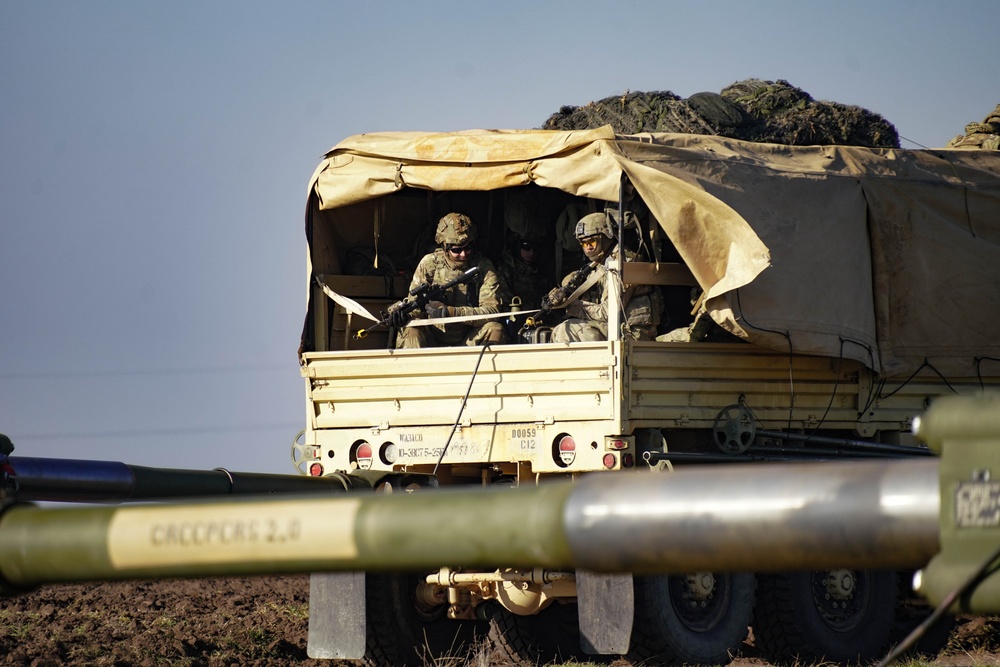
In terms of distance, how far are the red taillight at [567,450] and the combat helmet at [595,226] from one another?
1.52 m

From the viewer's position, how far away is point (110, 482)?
4625 mm

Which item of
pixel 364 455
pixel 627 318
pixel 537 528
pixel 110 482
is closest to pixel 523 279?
pixel 627 318

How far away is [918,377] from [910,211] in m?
1.12

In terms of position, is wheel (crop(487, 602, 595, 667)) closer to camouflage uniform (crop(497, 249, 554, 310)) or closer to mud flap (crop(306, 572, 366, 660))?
mud flap (crop(306, 572, 366, 660))

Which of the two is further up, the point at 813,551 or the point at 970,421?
the point at 970,421

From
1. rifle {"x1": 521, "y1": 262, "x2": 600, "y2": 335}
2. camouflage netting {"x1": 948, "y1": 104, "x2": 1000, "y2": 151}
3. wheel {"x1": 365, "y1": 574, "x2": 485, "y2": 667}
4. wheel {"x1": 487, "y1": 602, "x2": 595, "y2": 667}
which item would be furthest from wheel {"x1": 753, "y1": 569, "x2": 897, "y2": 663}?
camouflage netting {"x1": 948, "y1": 104, "x2": 1000, "y2": 151}

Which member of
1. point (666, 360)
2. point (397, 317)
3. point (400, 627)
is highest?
point (397, 317)

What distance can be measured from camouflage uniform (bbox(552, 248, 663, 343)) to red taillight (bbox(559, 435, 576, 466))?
0.79 metres

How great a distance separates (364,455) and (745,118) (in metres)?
3.98

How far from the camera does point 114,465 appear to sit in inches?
185

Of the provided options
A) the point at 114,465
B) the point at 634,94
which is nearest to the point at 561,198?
the point at 634,94

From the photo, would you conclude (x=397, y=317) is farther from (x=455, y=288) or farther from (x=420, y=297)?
(x=455, y=288)

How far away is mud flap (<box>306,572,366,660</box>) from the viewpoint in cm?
836

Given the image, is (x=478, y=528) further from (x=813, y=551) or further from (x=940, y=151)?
(x=940, y=151)
